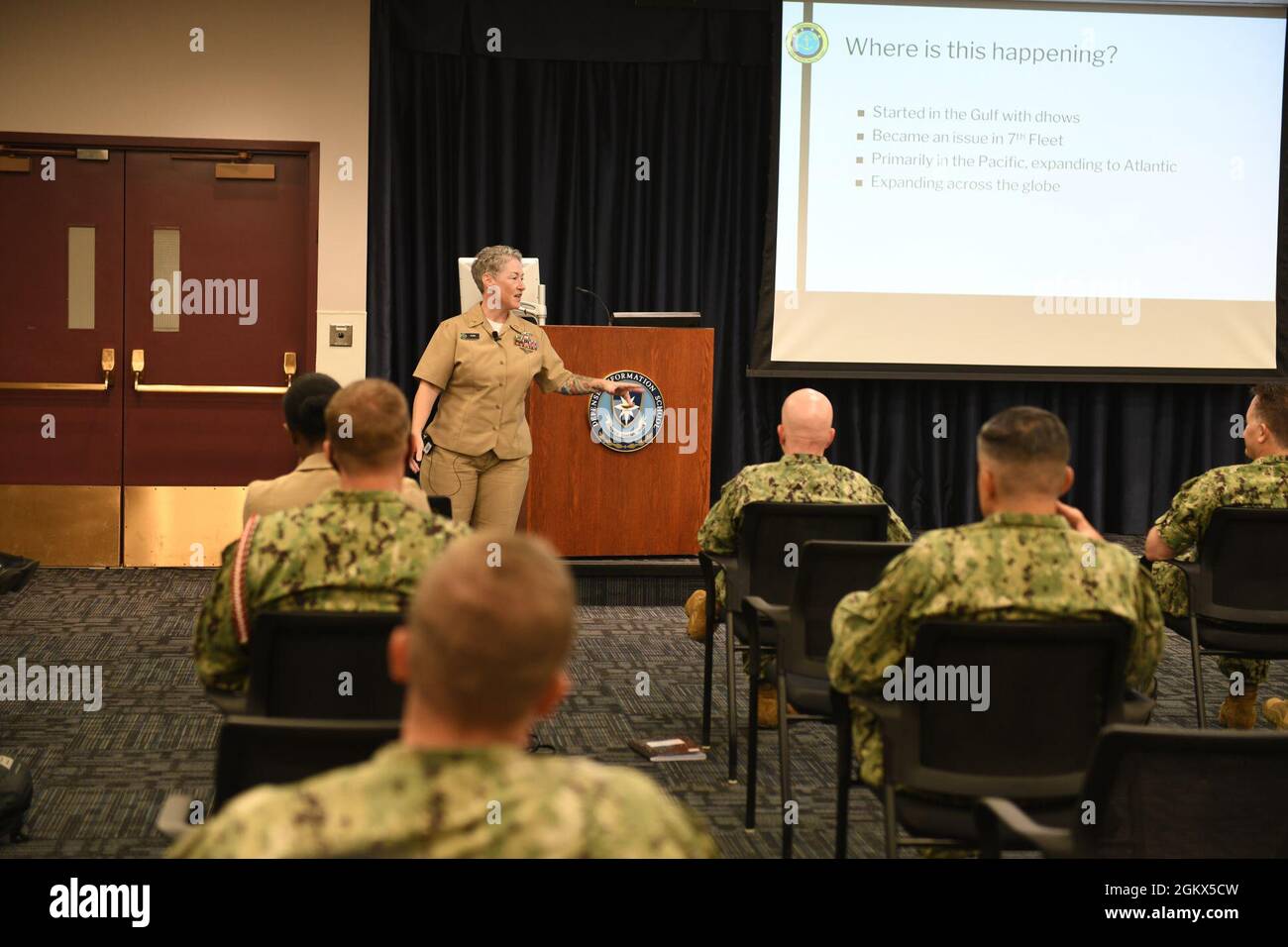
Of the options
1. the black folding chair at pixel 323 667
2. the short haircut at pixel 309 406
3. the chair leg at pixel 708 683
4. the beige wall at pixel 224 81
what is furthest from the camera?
the beige wall at pixel 224 81

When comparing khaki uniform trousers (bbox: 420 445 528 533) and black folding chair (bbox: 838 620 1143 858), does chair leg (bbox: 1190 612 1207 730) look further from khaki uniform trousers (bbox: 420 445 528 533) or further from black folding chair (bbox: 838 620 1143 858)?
khaki uniform trousers (bbox: 420 445 528 533)

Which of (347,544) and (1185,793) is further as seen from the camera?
(347,544)

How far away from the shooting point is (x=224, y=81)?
22.9 feet

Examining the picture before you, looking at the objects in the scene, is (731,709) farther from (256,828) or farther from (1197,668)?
(256,828)

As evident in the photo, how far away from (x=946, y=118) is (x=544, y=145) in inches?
86.6

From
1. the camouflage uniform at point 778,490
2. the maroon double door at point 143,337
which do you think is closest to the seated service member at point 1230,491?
the camouflage uniform at point 778,490

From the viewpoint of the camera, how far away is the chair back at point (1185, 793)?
1.69m

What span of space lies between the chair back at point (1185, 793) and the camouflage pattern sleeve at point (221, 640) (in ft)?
4.81

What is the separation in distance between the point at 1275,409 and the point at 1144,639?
6.31 feet

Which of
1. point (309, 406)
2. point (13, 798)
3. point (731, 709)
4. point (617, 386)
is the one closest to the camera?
point (309, 406)

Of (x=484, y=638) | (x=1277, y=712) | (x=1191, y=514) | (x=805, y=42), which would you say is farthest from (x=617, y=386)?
(x=484, y=638)

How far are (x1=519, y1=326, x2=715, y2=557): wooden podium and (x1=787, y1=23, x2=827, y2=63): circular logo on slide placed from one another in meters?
1.75

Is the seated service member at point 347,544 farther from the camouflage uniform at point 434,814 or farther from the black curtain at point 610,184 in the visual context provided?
the black curtain at point 610,184
